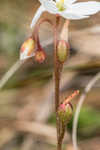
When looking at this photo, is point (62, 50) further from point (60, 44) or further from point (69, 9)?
point (69, 9)

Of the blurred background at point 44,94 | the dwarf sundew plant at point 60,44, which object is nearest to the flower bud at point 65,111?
the dwarf sundew plant at point 60,44

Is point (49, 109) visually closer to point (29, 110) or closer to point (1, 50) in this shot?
point (29, 110)

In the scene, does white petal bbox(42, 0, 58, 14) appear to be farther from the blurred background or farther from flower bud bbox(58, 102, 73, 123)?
the blurred background

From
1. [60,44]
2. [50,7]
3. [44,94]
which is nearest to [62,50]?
[60,44]

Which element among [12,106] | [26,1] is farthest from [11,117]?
[26,1]

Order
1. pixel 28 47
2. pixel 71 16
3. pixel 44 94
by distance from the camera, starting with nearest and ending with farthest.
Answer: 1. pixel 71 16
2. pixel 28 47
3. pixel 44 94

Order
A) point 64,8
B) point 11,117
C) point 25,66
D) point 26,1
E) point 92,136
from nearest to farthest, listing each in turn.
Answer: point 64,8 < point 92,136 < point 11,117 < point 25,66 < point 26,1

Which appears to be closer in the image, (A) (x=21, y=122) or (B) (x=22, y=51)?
(B) (x=22, y=51)
